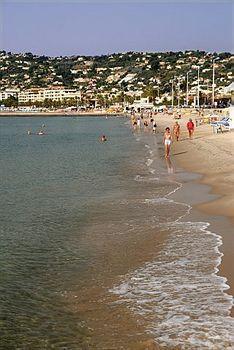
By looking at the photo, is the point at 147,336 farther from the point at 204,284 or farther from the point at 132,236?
the point at 132,236

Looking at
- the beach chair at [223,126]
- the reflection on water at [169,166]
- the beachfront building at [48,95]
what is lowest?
the reflection on water at [169,166]

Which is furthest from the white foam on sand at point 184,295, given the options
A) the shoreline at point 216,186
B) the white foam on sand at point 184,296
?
the shoreline at point 216,186

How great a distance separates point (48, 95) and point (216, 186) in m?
182

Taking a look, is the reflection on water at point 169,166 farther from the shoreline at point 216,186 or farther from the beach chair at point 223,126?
the beach chair at point 223,126

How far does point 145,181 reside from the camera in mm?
16094

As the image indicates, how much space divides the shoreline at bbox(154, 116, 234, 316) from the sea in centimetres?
16

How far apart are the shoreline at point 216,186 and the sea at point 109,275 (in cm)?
16

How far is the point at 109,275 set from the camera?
278 inches

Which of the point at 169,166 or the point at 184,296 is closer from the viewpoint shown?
the point at 184,296

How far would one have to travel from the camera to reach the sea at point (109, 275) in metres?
5.17

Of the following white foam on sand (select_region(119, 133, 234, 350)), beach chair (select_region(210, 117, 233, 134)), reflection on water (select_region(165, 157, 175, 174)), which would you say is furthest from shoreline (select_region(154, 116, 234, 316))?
beach chair (select_region(210, 117, 233, 134))

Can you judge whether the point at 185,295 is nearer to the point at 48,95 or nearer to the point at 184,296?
the point at 184,296

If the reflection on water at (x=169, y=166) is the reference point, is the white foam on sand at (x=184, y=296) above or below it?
above

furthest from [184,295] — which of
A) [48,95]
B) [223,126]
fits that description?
[48,95]
